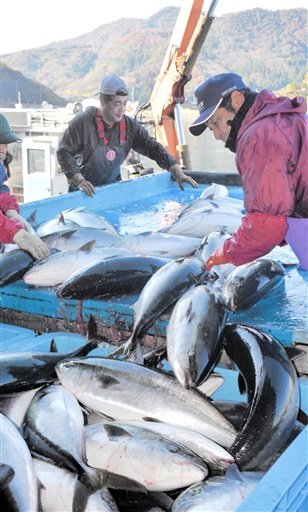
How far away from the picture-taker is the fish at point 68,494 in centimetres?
211

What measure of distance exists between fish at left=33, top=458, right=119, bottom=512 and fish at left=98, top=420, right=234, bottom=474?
1.02 feet

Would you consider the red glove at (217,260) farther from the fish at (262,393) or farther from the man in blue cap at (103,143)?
the man in blue cap at (103,143)

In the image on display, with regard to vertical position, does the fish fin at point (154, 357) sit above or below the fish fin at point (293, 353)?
below

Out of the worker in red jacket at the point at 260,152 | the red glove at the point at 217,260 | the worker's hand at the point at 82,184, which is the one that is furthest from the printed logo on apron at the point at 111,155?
the red glove at the point at 217,260

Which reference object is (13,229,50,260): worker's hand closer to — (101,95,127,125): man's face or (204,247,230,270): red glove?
(204,247,230,270): red glove

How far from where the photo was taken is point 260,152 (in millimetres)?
3328

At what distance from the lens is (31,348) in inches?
129

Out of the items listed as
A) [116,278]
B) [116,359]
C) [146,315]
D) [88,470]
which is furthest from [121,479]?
[116,278]

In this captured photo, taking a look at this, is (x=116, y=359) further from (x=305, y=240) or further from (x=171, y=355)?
(x=305, y=240)

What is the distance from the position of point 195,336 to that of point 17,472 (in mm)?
1012

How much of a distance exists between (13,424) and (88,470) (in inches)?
14.2

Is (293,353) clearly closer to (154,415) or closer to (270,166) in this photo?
(154,415)

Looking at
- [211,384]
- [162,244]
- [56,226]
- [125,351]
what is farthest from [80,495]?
[56,226]

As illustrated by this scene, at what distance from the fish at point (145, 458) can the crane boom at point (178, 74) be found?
9.17m
